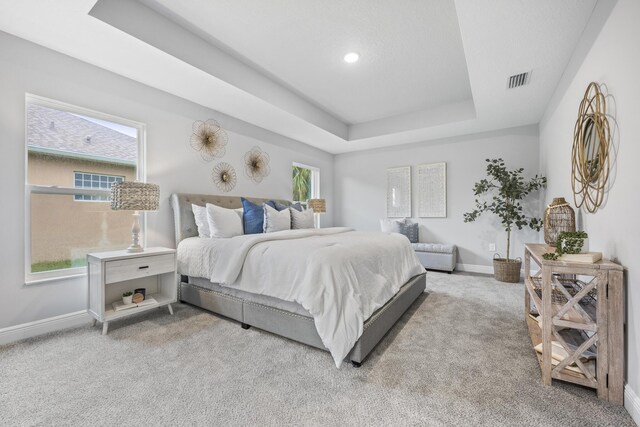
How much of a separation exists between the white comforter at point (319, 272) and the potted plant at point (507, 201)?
2.03 meters

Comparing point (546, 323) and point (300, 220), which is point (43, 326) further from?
point (546, 323)

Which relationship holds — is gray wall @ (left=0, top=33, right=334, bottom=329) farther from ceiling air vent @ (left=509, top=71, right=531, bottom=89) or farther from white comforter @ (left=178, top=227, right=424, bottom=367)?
ceiling air vent @ (left=509, top=71, right=531, bottom=89)

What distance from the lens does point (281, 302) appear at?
219 centimetres

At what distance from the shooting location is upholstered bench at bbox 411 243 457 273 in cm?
459

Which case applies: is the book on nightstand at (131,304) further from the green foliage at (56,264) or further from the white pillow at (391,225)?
the white pillow at (391,225)

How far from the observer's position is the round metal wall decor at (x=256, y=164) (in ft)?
14.0

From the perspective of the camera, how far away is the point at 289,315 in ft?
6.97

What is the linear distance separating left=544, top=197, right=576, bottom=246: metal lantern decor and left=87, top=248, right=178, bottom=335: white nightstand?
11.2 feet

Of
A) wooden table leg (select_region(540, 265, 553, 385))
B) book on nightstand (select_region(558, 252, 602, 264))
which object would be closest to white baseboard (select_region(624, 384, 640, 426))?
wooden table leg (select_region(540, 265, 553, 385))

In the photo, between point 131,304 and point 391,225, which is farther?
point 391,225

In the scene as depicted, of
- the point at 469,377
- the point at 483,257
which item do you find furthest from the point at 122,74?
the point at 483,257

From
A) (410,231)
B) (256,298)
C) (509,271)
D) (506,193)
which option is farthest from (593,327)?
(410,231)

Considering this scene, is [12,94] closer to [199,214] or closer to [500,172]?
[199,214]

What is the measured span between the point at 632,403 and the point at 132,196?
142 inches
